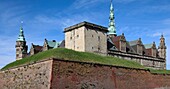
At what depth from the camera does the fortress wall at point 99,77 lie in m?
18.7

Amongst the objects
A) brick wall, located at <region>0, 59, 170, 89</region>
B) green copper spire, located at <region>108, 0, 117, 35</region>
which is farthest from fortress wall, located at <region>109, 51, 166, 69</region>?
green copper spire, located at <region>108, 0, 117, 35</region>

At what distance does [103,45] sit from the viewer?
38.2 meters

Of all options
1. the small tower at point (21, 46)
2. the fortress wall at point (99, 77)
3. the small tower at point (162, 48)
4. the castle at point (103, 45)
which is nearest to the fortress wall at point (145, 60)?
the castle at point (103, 45)

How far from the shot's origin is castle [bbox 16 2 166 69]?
36094mm

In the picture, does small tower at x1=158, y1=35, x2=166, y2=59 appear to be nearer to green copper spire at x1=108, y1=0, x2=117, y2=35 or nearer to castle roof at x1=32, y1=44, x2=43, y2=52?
green copper spire at x1=108, y1=0, x2=117, y2=35

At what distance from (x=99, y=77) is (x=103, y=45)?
17.3m

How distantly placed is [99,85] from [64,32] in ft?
62.6

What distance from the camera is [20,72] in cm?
2252

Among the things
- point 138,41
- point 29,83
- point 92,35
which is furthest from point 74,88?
point 138,41

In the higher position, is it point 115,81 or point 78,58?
point 78,58

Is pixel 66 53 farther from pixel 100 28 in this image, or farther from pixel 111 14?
pixel 111 14

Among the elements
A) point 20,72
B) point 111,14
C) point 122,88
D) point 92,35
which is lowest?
point 122,88

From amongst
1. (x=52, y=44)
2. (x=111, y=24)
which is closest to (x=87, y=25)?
(x=52, y=44)

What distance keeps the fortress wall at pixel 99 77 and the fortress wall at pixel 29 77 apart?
0.89 meters
